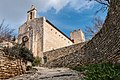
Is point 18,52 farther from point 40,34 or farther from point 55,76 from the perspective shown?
point 40,34

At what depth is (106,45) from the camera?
23.1ft

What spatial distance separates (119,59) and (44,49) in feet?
79.1

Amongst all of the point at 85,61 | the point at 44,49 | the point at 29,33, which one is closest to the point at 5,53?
the point at 85,61

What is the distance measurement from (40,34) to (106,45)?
24422 millimetres

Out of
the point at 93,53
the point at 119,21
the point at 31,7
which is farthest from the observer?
the point at 31,7

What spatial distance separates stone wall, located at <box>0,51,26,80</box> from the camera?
7059 millimetres

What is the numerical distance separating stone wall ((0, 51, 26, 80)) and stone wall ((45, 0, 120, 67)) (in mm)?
2748

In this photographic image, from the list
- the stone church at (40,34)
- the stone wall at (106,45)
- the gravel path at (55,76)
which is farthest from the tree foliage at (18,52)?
the stone church at (40,34)

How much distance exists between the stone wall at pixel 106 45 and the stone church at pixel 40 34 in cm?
1946

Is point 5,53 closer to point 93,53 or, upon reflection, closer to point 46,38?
point 93,53

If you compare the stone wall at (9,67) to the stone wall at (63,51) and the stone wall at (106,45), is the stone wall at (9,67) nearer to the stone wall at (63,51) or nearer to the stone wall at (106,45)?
the stone wall at (106,45)

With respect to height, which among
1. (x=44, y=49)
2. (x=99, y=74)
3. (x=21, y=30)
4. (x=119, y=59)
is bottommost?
(x=99, y=74)

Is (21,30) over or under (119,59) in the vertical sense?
over

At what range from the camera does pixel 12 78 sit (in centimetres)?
698
